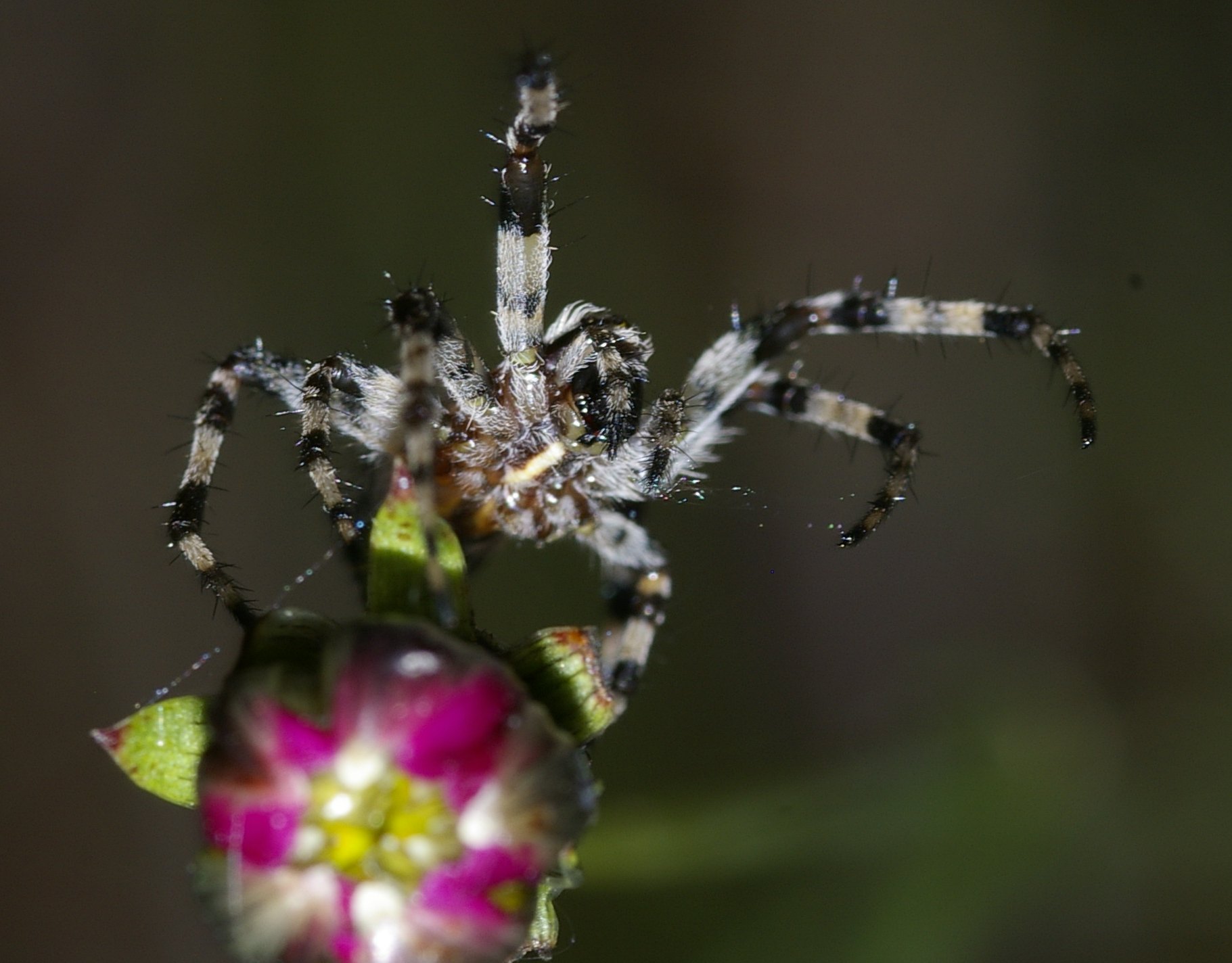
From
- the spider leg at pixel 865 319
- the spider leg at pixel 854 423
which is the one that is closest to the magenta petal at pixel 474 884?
the spider leg at pixel 854 423

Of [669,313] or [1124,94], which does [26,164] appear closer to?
[669,313]

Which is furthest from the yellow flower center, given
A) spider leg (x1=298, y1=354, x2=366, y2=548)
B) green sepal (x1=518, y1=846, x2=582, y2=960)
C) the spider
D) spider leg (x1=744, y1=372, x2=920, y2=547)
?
spider leg (x1=744, y1=372, x2=920, y2=547)

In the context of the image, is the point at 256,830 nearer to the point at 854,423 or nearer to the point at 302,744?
the point at 302,744

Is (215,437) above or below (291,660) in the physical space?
above

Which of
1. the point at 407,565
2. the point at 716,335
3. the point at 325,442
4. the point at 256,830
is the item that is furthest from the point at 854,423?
the point at 716,335

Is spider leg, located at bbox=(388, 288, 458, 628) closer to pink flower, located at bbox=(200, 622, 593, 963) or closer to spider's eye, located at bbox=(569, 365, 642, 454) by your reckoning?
pink flower, located at bbox=(200, 622, 593, 963)

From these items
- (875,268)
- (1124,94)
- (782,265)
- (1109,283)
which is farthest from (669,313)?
(1124,94)
